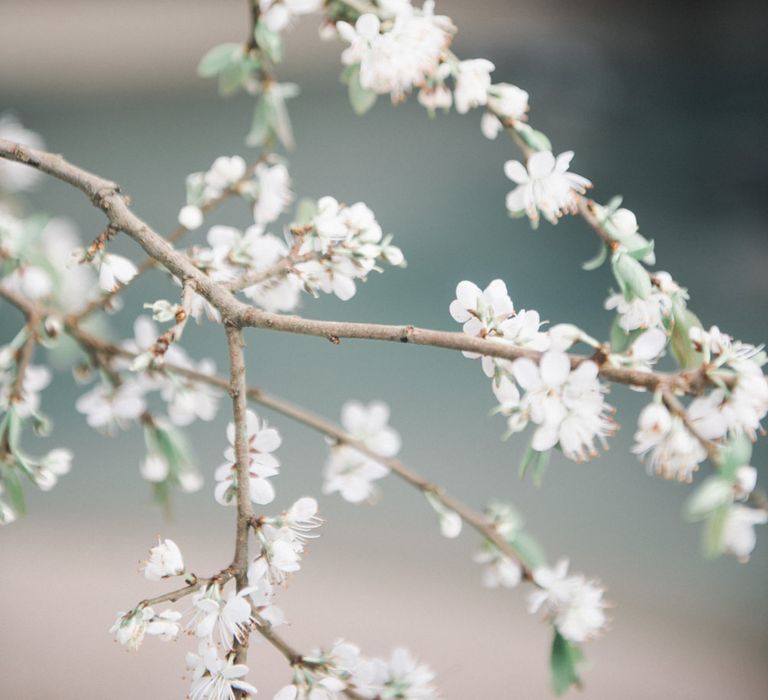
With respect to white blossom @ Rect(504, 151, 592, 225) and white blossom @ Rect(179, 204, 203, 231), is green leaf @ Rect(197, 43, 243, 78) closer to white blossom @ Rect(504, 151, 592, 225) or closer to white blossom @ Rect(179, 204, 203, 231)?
white blossom @ Rect(179, 204, 203, 231)

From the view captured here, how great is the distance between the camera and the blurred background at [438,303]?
1.23 meters

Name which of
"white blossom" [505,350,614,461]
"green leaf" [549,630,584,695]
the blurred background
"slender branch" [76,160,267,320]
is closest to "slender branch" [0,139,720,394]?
"white blossom" [505,350,614,461]

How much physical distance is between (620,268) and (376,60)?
24 cm

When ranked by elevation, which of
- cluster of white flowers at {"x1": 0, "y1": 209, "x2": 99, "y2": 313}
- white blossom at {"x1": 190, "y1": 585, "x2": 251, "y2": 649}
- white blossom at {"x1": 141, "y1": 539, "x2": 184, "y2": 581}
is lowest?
white blossom at {"x1": 190, "y1": 585, "x2": 251, "y2": 649}

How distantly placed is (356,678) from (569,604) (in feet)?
0.53

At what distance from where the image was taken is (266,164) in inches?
27.6

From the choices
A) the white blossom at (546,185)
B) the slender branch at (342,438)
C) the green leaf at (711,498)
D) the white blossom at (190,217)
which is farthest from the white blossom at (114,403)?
the green leaf at (711,498)

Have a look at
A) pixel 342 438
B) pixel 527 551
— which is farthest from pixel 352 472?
pixel 527 551

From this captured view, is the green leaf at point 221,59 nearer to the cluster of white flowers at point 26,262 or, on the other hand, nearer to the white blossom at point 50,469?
the cluster of white flowers at point 26,262

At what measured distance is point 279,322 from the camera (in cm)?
45

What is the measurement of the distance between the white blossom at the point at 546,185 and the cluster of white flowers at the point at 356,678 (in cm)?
34

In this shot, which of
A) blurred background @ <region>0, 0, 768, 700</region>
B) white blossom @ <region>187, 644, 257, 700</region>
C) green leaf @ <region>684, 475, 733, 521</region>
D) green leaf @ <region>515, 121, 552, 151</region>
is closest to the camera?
green leaf @ <region>684, 475, 733, 521</region>

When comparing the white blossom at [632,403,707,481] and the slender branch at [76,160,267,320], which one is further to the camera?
the slender branch at [76,160,267,320]

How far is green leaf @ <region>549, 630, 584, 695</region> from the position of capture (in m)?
0.52
